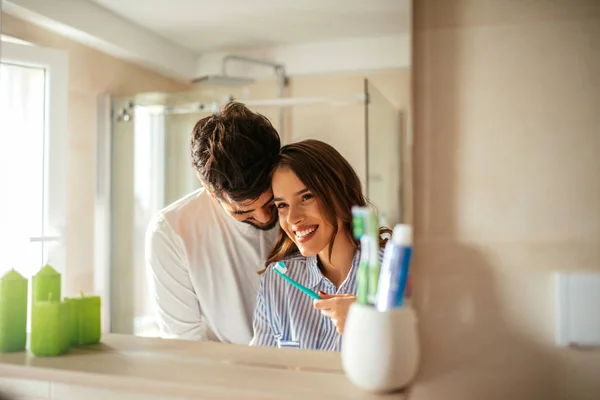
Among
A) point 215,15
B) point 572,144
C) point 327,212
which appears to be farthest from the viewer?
point 215,15

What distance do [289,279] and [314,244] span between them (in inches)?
3.1

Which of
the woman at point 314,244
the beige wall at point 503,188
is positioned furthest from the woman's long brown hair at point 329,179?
the beige wall at point 503,188

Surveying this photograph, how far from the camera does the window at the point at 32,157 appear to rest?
106cm

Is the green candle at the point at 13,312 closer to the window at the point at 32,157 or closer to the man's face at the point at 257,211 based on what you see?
the window at the point at 32,157

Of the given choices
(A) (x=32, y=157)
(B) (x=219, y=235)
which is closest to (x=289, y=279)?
(B) (x=219, y=235)

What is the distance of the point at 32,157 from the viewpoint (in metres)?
1.10

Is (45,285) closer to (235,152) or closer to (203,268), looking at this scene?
(203,268)

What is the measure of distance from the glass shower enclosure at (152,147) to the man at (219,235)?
2 centimetres

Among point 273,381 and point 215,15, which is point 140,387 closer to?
point 273,381

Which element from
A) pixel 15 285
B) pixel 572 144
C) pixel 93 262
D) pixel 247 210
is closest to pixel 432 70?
pixel 572 144

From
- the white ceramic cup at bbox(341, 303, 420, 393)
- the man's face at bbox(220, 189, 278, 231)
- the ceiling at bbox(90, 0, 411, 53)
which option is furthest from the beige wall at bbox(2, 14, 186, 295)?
the white ceramic cup at bbox(341, 303, 420, 393)

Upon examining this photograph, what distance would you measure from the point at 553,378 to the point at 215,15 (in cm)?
80

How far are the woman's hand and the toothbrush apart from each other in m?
0.01

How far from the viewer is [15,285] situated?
1.00 meters
